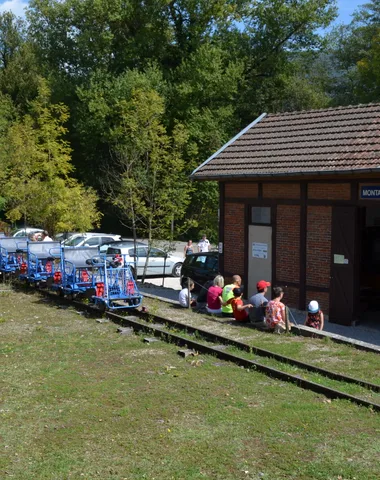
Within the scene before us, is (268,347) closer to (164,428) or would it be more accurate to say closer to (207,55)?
(164,428)

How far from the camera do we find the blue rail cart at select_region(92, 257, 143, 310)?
1608 centimetres

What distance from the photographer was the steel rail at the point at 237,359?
9.18 meters

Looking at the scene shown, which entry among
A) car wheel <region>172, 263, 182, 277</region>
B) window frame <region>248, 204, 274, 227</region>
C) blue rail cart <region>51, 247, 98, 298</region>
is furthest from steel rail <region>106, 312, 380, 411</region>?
car wheel <region>172, 263, 182, 277</region>

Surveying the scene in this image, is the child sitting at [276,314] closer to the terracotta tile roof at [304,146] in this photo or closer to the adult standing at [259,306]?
the adult standing at [259,306]

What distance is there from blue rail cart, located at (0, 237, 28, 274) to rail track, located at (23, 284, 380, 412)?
18.6 ft

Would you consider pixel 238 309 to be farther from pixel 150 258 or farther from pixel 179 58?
pixel 179 58

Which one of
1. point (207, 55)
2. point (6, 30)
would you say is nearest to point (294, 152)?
point (207, 55)

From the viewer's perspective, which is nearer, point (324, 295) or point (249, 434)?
point (249, 434)

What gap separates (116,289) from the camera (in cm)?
1631

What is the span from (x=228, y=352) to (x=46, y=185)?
708 inches

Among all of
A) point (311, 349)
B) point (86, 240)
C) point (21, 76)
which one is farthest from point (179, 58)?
point (311, 349)

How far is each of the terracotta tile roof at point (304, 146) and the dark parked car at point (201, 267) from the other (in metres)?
3.13

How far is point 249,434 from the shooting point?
779cm

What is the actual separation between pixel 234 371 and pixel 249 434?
3012 millimetres
